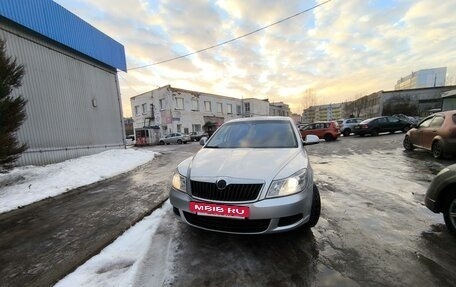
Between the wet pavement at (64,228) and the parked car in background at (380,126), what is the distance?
19.6 meters

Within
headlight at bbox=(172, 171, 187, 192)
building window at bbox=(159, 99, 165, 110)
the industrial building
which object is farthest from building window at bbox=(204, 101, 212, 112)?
headlight at bbox=(172, 171, 187, 192)

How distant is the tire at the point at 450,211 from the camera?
3.23m

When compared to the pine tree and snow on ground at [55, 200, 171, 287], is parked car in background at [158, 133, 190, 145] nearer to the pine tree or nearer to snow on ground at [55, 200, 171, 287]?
the pine tree

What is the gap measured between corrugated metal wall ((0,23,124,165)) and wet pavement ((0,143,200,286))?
189 inches

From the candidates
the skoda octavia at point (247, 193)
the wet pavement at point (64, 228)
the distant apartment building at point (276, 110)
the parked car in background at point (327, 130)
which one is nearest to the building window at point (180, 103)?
the parked car in background at point (327, 130)

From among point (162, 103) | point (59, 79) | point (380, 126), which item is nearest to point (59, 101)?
point (59, 79)

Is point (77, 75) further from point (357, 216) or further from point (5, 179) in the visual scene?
point (357, 216)

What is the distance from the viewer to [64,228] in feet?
13.8

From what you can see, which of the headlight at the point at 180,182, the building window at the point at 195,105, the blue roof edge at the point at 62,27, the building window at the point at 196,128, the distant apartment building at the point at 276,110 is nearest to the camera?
the headlight at the point at 180,182

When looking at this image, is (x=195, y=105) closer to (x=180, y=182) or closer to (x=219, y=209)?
(x=180, y=182)

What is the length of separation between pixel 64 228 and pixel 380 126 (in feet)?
76.8

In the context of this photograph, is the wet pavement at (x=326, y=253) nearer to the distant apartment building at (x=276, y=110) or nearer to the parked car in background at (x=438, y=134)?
the parked car in background at (x=438, y=134)

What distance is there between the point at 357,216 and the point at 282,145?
1709 mm

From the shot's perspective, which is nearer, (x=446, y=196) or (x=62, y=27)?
(x=446, y=196)
